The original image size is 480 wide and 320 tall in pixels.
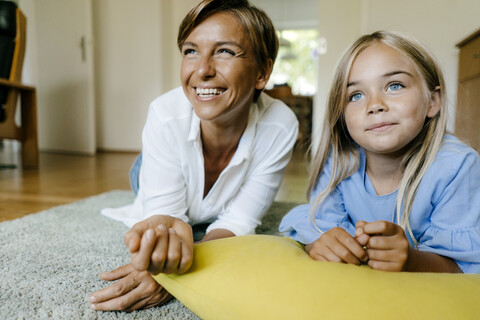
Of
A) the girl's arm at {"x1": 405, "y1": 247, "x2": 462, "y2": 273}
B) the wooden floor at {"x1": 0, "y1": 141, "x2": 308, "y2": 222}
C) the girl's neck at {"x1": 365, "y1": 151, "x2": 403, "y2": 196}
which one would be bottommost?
the wooden floor at {"x1": 0, "y1": 141, "x2": 308, "y2": 222}

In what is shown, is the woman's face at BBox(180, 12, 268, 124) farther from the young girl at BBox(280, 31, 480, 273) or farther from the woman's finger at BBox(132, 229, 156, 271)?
the woman's finger at BBox(132, 229, 156, 271)

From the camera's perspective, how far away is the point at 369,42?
72 centimetres

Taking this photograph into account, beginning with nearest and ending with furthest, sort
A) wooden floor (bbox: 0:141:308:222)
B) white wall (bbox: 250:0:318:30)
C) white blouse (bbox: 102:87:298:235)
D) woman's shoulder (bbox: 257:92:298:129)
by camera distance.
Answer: white blouse (bbox: 102:87:298:235) → woman's shoulder (bbox: 257:92:298:129) → wooden floor (bbox: 0:141:308:222) → white wall (bbox: 250:0:318:30)

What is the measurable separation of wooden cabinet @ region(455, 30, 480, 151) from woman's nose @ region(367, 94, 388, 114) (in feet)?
4.89

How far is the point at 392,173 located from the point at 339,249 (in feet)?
0.90

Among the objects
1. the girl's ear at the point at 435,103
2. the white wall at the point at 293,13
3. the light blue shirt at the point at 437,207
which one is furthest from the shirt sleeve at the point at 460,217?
the white wall at the point at 293,13

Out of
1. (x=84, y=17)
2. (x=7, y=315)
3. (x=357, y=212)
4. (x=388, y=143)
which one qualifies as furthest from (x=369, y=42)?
(x=84, y=17)

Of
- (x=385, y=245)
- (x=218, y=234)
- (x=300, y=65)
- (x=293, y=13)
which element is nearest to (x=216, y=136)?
(x=218, y=234)

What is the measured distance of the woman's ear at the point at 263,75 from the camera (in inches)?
37.1

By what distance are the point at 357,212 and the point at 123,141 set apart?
383 cm

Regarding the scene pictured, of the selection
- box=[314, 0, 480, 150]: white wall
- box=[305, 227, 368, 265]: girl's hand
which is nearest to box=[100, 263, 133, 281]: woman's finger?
box=[305, 227, 368, 265]: girl's hand

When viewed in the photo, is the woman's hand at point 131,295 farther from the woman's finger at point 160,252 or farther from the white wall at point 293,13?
the white wall at point 293,13

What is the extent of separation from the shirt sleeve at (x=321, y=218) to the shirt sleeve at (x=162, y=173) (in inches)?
11.2

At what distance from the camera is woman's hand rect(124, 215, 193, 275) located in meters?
0.47
